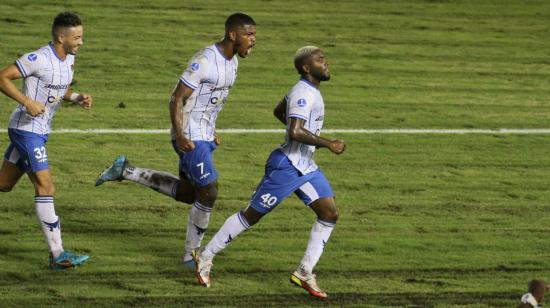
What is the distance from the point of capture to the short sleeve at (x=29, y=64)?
11953 mm

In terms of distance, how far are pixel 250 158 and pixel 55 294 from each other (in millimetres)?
5611

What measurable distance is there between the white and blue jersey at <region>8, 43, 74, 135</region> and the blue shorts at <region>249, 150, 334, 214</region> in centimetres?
211

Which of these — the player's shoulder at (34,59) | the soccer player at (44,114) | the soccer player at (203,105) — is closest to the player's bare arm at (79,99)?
the soccer player at (44,114)

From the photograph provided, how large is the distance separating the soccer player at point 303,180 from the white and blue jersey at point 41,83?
Answer: 6.50 ft

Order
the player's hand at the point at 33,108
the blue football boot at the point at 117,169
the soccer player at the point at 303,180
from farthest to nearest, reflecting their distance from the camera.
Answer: the blue football boot at the point at 117,169 → the player's hand at the point at 33,108 → the soccer player at the point at 303,180

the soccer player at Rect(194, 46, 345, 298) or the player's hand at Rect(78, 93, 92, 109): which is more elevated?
the soccer player at Rect(194, 46, 345, 298)

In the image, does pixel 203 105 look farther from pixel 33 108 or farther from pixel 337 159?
pixel 337 159

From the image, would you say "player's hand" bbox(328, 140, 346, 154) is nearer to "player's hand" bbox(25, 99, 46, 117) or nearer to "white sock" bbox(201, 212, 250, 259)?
"white sock" bbox(201, 212, 250, 259)

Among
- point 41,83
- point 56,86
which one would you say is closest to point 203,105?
point 56,86

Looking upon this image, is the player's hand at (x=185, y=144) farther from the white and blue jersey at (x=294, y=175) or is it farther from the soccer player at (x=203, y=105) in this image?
the white and blue jersey at (x=294, y=175)

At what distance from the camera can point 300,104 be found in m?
11.5

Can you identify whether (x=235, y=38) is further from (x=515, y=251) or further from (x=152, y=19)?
(x=152, y=19)

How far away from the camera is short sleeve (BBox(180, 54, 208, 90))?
470 inches

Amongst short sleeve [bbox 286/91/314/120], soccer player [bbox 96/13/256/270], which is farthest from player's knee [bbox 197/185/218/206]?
short sleeve [bbox 286/91/314/120]
